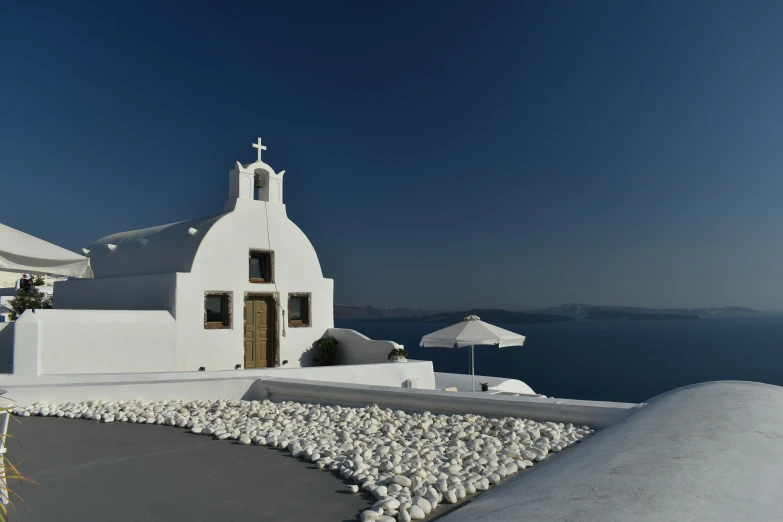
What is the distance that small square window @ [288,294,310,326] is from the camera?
52.1ft

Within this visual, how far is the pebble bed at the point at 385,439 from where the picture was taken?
15.0 feet

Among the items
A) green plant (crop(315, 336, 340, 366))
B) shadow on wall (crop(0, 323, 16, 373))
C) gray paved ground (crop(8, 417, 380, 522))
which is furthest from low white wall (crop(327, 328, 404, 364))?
gray paved ground (crop(8, 417, 380, 522))

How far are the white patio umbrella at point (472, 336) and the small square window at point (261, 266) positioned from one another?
175 inches

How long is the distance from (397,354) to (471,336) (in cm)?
199

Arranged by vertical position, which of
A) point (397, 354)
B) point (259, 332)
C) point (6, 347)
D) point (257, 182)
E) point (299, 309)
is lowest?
point (397, 354)

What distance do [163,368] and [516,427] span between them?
31.0ft

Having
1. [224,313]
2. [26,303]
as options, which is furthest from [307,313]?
[26,303]

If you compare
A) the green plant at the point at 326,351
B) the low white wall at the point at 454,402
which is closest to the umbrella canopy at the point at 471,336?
the green plant at the point at 326,351

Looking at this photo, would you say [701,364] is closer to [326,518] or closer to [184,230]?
[184,230]

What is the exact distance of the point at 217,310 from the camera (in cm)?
1464

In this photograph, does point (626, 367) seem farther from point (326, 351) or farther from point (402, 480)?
point (402, 480)

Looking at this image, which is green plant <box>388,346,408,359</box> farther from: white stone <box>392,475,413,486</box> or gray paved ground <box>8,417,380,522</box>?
white stone <box>392,475,413,486</box>

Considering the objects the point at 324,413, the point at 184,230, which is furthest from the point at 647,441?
the point at 184,230

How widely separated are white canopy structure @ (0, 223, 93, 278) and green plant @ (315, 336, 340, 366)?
8727 mm
